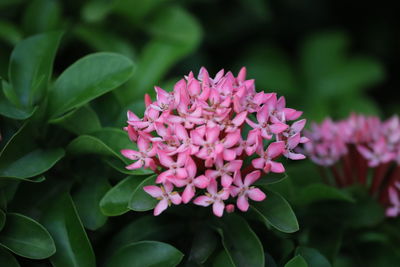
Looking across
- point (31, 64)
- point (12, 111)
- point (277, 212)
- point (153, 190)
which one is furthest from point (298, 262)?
point (31, 64)

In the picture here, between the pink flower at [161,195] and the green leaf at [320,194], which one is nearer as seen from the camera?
the pink flower at [161,195]

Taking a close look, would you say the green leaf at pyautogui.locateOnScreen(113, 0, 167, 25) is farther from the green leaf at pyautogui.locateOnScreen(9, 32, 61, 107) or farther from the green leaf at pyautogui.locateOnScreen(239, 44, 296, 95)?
the green leaf at pyautogui.locateOnScreen(239, 44, 296, 95)

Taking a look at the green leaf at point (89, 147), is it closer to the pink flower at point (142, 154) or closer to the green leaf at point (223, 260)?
the pink flower at point (142, 154)

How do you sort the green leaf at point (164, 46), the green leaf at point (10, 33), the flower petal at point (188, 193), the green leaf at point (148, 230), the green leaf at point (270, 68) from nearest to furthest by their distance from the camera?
the flower petal at point (188, 193), the green leaf at point (148, 230), the green leaf at point (10, 33), the green leaf at point (164, 46), the green leaf at point (270, 68)

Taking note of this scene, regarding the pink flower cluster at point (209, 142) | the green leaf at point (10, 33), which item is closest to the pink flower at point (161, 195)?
the pink flower cluster at point (209, 142)

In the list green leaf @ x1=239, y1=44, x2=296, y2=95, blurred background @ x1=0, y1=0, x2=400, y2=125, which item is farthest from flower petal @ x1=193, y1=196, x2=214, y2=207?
green leaf @ x1=239, y1=44, x2=296, y2=95
